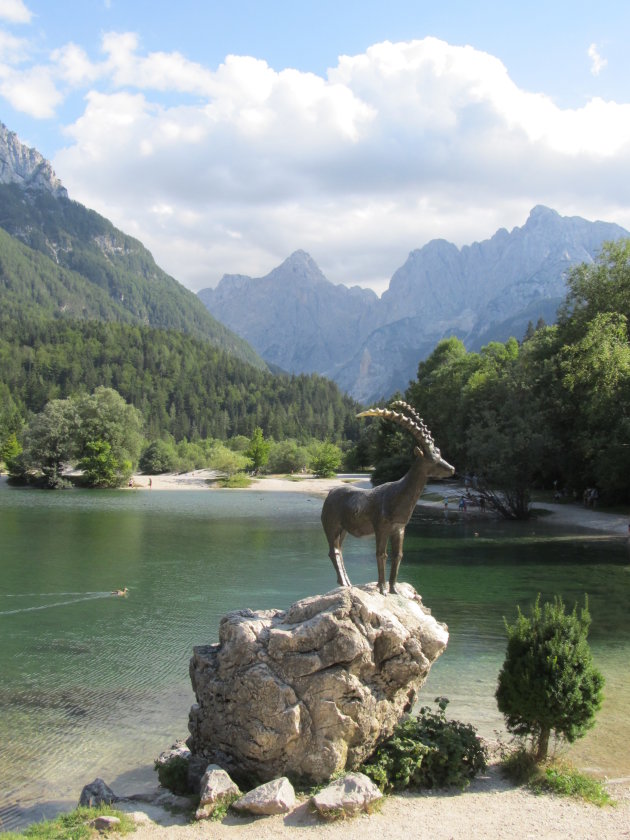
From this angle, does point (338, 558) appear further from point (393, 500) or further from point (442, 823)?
point (442, 823)

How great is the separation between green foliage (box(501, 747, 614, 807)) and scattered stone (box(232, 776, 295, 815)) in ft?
11.9

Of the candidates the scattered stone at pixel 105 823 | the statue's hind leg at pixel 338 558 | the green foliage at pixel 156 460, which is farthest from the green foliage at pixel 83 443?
the scattered stone at pixel 105 823

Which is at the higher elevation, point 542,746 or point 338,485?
point 338,485

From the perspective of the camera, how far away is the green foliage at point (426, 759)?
9.73 m

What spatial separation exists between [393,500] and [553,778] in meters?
5.02

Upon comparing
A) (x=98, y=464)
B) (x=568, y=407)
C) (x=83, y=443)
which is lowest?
(x=98, y=464)

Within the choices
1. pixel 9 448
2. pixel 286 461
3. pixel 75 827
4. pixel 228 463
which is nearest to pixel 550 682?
pixel 75 827

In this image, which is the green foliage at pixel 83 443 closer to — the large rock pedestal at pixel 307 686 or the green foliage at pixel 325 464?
the green foliage at pixel 325 464

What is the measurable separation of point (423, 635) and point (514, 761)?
238 cm

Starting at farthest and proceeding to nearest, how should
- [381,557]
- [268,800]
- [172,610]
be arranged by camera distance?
1. [172,610]
2. [381,557]
3. [268,800]

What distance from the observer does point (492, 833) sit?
822 cm

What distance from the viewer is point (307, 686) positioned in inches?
383

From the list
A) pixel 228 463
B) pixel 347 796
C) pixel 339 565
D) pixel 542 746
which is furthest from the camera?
pixel 228 463

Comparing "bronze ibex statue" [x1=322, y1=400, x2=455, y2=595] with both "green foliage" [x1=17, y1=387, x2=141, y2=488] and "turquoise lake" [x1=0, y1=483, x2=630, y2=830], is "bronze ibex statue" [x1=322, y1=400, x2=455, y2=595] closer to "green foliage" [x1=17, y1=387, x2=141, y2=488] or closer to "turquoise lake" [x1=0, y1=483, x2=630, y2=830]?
"turquoise lake" [x1=0, y1=483, x2=630, y2=830]
